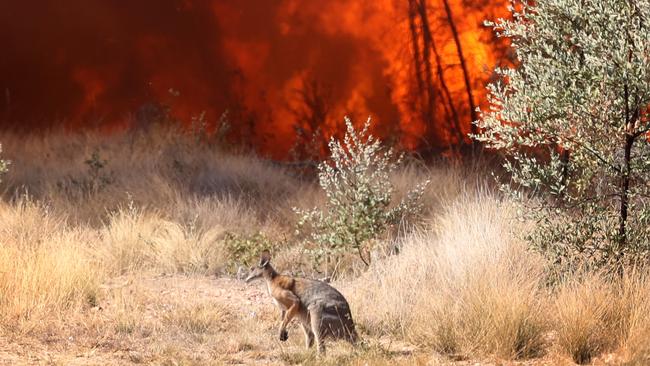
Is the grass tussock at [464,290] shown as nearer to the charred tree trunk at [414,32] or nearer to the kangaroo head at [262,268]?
the kangaroo head at [262,268]

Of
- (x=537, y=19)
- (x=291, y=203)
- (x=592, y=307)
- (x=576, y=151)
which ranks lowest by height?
(x=291, y=203)

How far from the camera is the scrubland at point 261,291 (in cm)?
796

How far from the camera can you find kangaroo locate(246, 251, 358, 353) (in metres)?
7.52

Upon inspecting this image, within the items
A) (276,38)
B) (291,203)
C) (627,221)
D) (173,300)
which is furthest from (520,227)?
(276,38)

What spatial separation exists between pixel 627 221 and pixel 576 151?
0.78 m

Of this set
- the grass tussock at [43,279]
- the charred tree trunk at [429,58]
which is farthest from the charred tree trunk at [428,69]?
the grass tussock at [43,279]

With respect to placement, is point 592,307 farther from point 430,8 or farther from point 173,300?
point 430,8

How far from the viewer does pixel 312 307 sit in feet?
24.7

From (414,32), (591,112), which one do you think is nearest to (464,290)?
(591,112)

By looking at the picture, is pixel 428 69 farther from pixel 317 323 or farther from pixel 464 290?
pixel 317 323

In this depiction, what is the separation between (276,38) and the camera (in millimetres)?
20641

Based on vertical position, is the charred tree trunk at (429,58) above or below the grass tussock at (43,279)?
above

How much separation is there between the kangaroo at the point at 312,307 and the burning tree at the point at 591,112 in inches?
95.0

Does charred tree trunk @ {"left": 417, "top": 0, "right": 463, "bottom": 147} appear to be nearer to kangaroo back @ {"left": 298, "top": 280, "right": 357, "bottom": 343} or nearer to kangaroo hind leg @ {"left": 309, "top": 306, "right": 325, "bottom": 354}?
kangaroo back @ {"left": 298, "top": 280, "right": 357, "bottom": 343}
